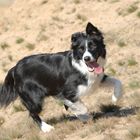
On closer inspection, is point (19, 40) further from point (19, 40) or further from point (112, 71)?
point (112, 71)

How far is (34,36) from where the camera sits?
1900 cm

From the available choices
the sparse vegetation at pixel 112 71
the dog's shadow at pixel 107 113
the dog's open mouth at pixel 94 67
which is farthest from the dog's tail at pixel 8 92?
the sparse vegetation at pixel 112 71

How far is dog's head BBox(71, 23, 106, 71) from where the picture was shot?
28.1 ft

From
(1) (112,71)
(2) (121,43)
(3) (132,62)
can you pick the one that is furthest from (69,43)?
(3) (132,62)

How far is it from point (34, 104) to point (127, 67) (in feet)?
14.3

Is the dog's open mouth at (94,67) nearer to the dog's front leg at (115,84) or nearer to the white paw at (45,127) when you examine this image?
the dog's front leg at (115,84)

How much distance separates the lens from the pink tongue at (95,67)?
881 cm

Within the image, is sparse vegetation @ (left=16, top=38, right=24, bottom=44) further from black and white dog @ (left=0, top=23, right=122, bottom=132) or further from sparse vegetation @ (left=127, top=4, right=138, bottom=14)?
black and white dog @ (left=0, top=23, right=122, bottom=132)

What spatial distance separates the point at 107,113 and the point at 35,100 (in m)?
1.32

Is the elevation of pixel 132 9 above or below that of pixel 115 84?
below

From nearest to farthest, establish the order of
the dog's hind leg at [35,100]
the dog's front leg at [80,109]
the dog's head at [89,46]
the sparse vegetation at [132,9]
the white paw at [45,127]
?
the dog's head at [89,46], the dog's front leg at [80,109], the white paw at [45,127], the dog's hind leg at [35,100], the sparse vegetation at [132,9]

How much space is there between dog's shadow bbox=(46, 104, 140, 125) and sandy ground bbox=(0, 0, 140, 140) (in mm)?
151

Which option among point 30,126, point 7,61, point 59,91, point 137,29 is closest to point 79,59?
point 59,91

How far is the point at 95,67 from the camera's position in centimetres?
888
